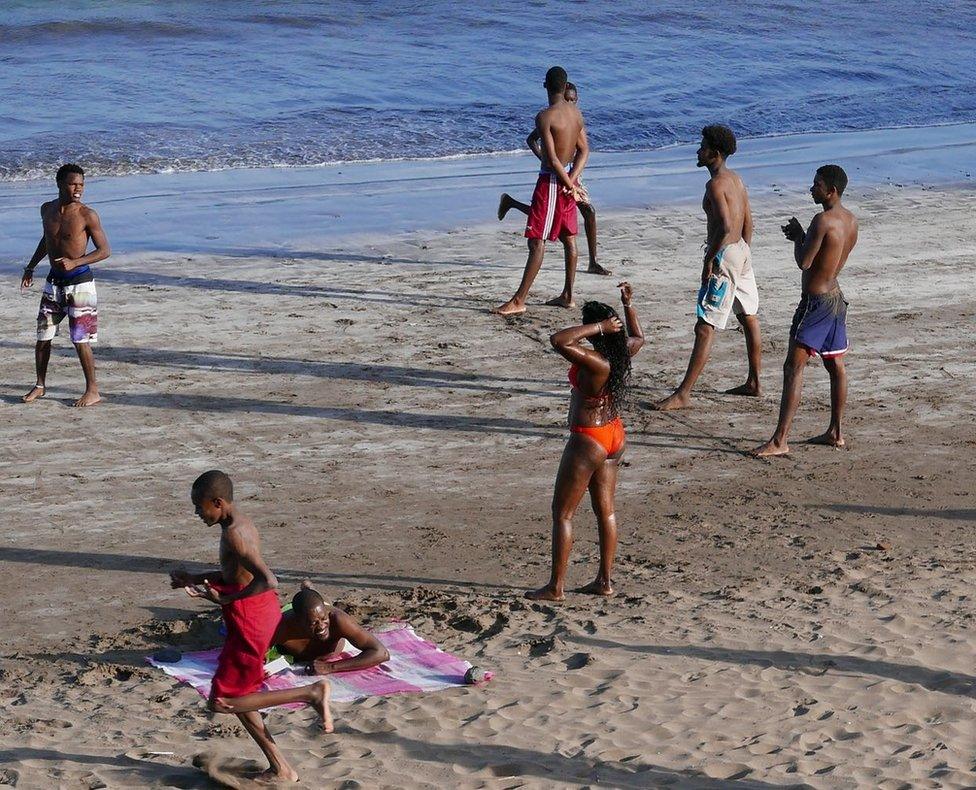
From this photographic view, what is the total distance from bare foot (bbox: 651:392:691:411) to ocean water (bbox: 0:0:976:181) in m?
11.0

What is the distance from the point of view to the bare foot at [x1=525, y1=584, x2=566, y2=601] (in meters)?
6.86

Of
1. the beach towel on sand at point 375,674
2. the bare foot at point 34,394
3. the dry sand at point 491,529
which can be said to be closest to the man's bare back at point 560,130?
the dry sand at point 491,529

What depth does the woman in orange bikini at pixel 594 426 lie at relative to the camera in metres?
6.51

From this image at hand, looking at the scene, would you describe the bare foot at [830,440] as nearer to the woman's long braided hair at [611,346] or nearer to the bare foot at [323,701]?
the woman's long braided hair at [611,346]

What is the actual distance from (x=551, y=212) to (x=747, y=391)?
2473mm

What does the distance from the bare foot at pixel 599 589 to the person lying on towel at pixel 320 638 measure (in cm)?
130

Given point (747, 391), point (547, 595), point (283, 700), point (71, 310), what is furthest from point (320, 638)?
point (747, 391)

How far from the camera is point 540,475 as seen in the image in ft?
28.3

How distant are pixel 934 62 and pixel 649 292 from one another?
20333mm

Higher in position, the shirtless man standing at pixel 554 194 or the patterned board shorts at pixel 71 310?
the shirtless man standing at pixel 554 194

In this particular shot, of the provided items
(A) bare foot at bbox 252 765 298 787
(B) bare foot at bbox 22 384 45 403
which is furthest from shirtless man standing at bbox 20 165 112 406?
(A) bare foot at bbox 252 765 298 787

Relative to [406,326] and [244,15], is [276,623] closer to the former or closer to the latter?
[406,326]

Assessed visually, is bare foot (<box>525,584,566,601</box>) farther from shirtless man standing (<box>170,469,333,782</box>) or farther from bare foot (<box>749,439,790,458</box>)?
bare foot (<box>749,439,790,458</box>)

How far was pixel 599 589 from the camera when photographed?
6953 millimetres
